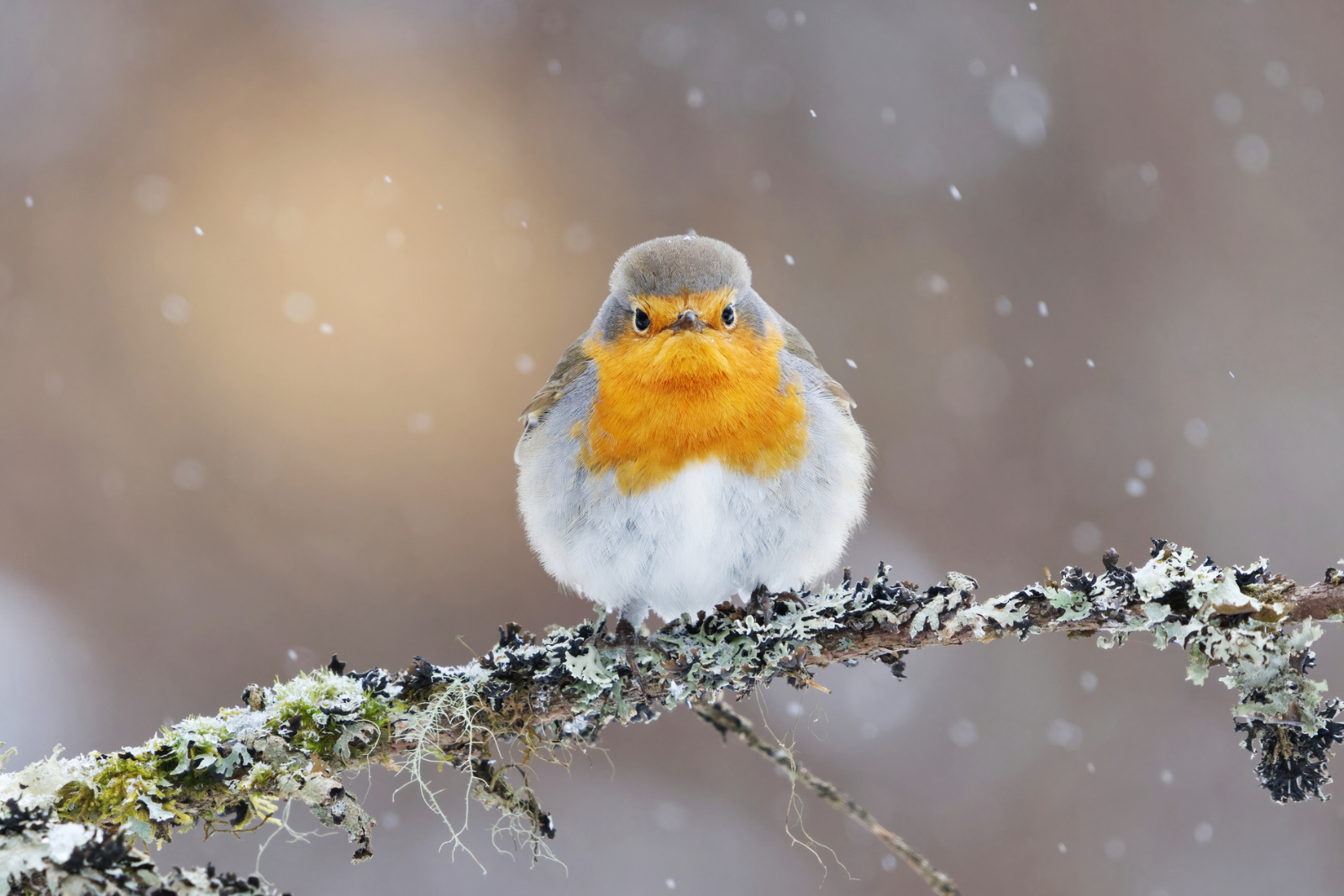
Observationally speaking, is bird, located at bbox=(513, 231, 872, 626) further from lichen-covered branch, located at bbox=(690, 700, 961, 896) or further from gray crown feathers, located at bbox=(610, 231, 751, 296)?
lichen-covered branch, located at bbox=(690, 700, 961, 896)

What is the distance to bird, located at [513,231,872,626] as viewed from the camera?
238 centimetres

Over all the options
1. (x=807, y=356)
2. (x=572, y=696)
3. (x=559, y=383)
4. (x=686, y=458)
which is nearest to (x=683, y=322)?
(x=686, y=458)

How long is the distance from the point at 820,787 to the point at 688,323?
1.16 metres

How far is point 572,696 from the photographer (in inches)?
80.1

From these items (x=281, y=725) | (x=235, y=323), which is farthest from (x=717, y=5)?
(x=281, y=725)

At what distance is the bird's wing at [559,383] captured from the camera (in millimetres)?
2718

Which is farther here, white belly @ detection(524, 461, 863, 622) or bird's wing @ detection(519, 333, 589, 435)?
bird's wing @ detection(519, 333, 589, 435)

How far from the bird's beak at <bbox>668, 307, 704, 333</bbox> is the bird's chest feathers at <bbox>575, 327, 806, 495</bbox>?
0.02m

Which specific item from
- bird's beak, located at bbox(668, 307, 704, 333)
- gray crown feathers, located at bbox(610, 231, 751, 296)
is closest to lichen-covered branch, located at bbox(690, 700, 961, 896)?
bird's beak, located at bbox(668, 307, 704, 333)

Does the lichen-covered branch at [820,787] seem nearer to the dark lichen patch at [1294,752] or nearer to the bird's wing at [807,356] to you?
the dark lichen patch at [1294,752]

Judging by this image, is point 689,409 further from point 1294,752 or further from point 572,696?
point 1294,752

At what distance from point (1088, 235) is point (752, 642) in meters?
3.61

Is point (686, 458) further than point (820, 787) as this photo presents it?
Yes

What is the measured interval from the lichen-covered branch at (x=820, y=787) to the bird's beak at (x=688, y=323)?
0.93 m
